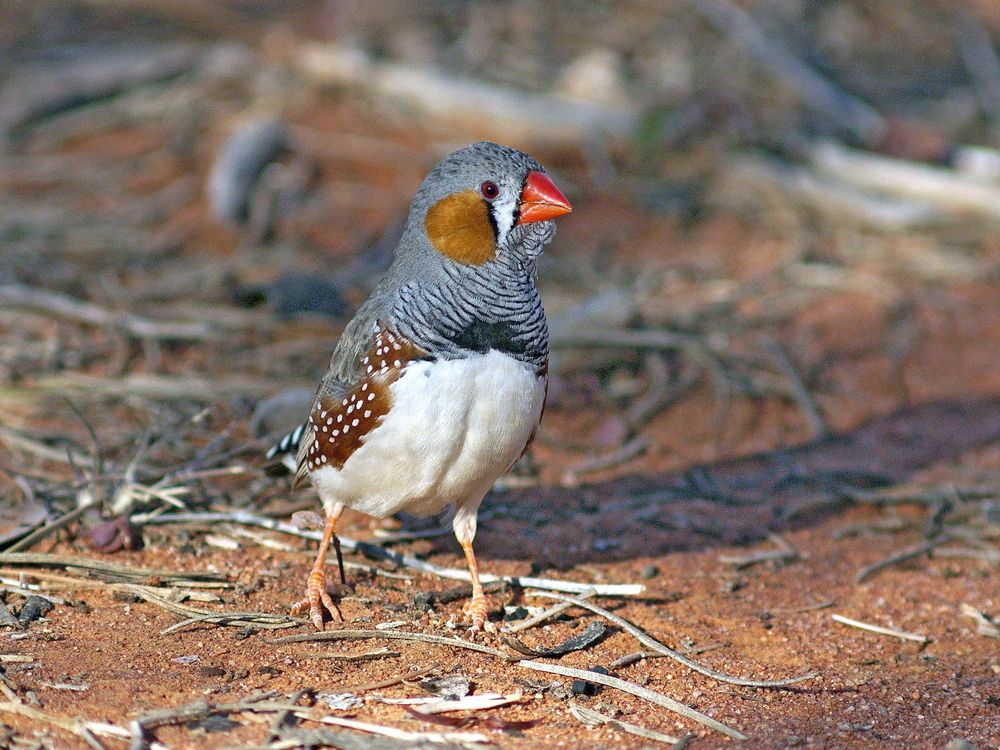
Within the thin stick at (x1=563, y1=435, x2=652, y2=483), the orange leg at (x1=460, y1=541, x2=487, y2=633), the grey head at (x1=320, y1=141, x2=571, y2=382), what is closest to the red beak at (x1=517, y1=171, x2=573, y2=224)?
the grey head at (x1=320, y1=141, x2=571, y2=382)

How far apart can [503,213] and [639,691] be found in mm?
1511

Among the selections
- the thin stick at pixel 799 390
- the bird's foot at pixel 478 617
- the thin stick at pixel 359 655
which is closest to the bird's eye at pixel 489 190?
the bird's foot at pixel 478 617

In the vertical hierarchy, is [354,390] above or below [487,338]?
below

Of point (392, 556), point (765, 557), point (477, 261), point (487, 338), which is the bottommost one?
point (765, 557)

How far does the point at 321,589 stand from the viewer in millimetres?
3654

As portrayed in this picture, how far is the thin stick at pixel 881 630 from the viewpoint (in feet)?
12.3

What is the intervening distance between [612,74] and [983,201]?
276 centimetres

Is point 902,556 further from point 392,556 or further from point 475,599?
point 392,556

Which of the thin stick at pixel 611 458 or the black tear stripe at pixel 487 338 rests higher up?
the black tear stripe at pixel 487 338

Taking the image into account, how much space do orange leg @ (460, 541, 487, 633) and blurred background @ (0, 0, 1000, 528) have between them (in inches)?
43.3

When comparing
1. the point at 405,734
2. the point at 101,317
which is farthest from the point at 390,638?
the point at 101,317

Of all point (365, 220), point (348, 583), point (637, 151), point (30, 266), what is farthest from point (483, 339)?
point (637, 151)

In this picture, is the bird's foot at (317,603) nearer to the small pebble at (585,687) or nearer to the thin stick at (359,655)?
the thin stick at (359,655)

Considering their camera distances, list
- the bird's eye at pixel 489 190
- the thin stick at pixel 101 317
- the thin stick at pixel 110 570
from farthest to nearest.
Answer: the thin stick at pixel 101 317 → the thin stick at pixel 110 570 → the bird's eye at pixel 489 190
